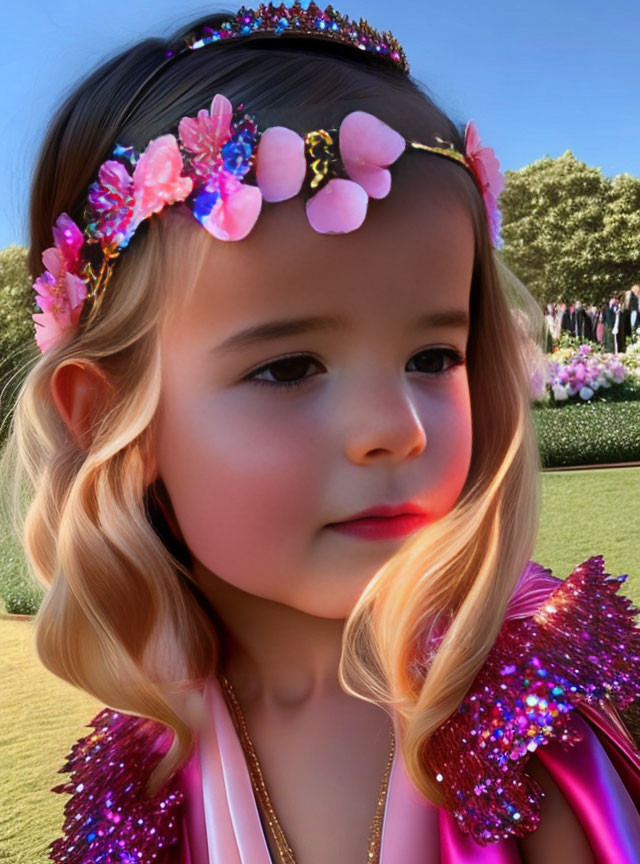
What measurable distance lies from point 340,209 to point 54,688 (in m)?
3.11

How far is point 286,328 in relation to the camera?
1.17 metres

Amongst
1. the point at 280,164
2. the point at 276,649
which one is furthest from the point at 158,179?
the point at 276,649

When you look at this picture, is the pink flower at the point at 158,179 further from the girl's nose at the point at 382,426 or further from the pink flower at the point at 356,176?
the girl's nose at the point at 382,426

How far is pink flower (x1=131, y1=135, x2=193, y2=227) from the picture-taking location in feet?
4.25

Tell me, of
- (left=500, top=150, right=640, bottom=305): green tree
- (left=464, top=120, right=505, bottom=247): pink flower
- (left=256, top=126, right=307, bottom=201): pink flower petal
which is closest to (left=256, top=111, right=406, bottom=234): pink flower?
(left=256, top=126, right=307, bottom=201): pink flower petal

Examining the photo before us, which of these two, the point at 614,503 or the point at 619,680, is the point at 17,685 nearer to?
the point at 619,680

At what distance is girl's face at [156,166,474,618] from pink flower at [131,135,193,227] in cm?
8

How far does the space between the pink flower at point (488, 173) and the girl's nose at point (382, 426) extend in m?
0.45

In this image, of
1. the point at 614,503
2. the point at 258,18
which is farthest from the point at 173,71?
the point at 614,503

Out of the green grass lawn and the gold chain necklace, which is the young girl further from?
the green grass lawn

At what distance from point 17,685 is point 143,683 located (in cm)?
258

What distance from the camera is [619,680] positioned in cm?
131

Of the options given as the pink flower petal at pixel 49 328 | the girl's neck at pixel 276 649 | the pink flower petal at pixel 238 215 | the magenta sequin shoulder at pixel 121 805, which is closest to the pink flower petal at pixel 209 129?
the pink flower petal at pixel 238 215

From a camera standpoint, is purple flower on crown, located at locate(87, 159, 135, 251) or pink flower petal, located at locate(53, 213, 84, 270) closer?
purple flower on crown, located at locate(87, 159, 135, 251)
